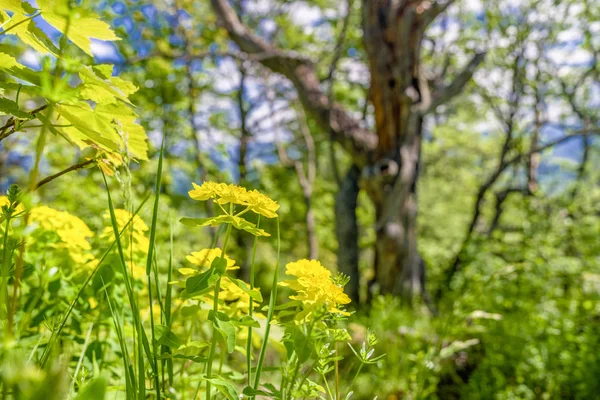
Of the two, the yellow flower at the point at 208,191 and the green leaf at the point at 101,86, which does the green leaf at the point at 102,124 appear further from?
the yellow flower at the point at 208,191

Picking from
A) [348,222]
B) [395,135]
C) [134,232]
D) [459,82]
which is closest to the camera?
[134,232]

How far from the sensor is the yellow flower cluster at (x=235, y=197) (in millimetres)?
586

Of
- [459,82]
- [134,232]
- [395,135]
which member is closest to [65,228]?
[134,232]

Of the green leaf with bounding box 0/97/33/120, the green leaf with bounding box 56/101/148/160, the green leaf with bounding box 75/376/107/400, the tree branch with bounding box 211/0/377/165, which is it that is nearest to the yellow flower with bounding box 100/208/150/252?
the green leaf with bounding box 56/101/148/160

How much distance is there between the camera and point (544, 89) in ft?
Result: 25.7

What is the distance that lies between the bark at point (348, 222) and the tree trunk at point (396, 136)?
26.5 inches

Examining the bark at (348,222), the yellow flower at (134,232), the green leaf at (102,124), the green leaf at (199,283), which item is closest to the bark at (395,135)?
the bark at (348,222)

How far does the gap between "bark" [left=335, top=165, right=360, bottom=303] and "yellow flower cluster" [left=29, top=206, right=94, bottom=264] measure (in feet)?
16.4

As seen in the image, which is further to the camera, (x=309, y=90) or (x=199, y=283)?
(x=309, y=90)

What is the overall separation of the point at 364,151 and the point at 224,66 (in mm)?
4423

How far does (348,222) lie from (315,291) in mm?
5374

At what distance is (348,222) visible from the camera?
589 centimetres

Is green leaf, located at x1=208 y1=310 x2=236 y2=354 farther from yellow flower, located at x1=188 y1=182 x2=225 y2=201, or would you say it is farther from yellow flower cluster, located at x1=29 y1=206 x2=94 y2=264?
yellow flower cluster, located at x1=29 y1=206 x2=94 y2=264

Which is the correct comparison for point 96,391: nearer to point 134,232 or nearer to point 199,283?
point 199,283
